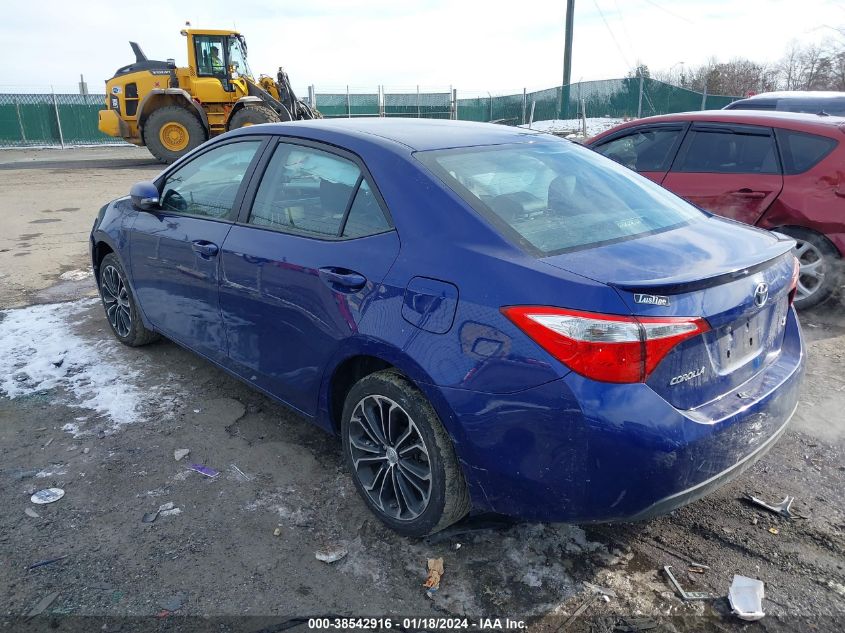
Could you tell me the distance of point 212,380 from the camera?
4.38m

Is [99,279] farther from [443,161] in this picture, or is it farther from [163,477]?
[443,161]

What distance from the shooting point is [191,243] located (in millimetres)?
3701

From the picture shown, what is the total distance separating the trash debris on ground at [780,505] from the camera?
9.68 ft

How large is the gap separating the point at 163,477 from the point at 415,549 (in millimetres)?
1367

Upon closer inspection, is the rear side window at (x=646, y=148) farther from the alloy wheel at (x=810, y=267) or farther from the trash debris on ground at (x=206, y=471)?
the trash debris on ground at (x=206, y=471)

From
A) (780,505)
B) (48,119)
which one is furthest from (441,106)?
(780,505)

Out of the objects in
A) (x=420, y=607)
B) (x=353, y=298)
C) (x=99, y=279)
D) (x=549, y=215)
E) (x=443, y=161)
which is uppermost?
(x=443, y=161)

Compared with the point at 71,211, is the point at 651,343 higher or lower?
higher

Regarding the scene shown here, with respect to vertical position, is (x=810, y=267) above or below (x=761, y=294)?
below

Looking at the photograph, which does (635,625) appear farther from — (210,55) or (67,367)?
(210,55)

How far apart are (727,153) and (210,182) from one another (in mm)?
4319

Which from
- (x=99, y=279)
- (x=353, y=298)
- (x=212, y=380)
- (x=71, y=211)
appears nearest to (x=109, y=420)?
(x=212, y=380)

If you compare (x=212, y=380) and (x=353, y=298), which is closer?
(x=353, y=298)

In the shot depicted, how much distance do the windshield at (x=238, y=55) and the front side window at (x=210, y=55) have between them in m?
0.23
